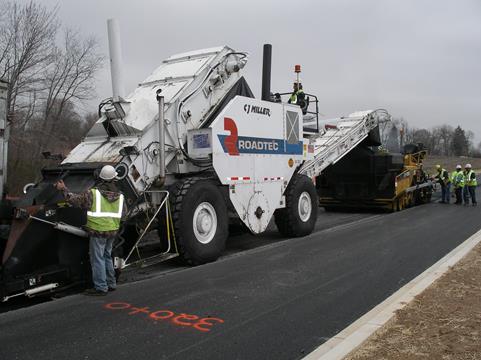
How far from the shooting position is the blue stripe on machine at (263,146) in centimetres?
874

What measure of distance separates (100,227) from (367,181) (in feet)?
36.5

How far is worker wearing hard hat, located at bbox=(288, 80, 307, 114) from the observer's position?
11.1 meters

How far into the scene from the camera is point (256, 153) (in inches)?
362

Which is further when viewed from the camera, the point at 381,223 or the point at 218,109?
the point at 381,223

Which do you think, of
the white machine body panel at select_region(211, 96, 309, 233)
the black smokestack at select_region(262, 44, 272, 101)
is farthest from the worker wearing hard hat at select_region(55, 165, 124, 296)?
the black smokestack at select_region(262, 44, 272, 101)

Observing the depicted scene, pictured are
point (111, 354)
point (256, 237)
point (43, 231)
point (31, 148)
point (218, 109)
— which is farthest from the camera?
point (31, 148)

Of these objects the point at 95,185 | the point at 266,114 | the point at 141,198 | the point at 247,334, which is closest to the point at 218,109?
the point at 266,114

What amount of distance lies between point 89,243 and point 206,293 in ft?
5.14

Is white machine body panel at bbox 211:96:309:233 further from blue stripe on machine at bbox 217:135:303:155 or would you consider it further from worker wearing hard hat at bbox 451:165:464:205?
worker wearing hard hat at bbox 451:165:464:205

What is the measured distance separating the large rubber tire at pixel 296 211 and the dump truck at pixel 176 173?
0.07ft

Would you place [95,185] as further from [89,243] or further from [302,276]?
[302,276]

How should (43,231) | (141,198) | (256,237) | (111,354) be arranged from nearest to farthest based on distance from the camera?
(111,354) < (43,231) < (141,198) < (256,237)

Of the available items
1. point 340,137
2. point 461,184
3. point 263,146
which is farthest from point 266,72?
point 461,184

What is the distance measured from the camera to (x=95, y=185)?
6785mm
